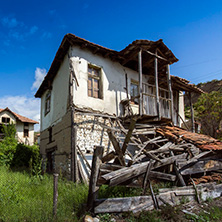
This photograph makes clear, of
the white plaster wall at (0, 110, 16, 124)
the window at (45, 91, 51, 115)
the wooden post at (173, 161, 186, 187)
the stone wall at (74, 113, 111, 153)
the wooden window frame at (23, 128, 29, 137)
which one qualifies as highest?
the white plaster wall at (0, 110, 16, 124)

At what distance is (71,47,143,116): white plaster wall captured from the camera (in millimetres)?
8062

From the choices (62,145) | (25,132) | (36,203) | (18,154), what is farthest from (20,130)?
(36,203)

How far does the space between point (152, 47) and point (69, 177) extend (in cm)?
736

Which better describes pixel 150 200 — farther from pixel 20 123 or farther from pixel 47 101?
pixel 20 123

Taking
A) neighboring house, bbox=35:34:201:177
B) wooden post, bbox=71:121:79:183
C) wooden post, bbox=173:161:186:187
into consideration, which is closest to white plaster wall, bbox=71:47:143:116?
neighboring house, bbox=35:34:201:177

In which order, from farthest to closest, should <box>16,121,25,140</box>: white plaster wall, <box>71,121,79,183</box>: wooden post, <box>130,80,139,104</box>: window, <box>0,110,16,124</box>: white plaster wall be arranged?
<box>16,121,25,140</box>: white plaster wall, <box>0,110,16,124</box>: white plaster wall, <box>130,80,139,104</box>: window, <box>71,121,79,183</box>: wooden post

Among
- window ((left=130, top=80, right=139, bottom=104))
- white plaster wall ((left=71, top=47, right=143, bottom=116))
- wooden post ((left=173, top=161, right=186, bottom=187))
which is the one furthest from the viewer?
window ((left=130, top=80, right=139, bottom=104))

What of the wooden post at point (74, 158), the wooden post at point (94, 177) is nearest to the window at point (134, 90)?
the wooden post at point (74, 158)

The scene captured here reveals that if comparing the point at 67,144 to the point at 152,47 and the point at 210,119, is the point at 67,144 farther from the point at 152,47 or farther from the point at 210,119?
the point at 210,119

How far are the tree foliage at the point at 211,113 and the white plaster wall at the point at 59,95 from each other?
9.73 m

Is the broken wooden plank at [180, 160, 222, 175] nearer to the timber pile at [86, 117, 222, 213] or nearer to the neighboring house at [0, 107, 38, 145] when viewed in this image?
the timber pile at [86, 117, 222, 213]

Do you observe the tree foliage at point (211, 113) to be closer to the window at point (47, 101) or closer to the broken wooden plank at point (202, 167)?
the broken wooden plank at point (202, 167)

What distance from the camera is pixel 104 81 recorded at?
29.0 ft

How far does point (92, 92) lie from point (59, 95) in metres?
1.88
